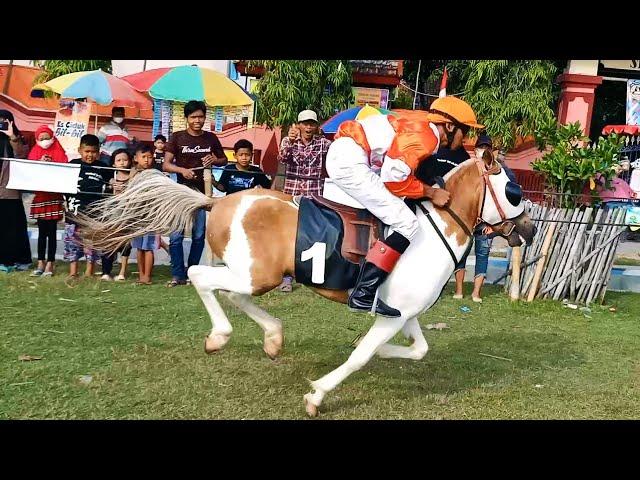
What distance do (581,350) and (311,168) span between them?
11.6 feet

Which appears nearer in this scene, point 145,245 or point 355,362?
point 355,362

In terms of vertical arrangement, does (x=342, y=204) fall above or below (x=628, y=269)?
Result: above

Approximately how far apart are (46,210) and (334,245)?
17.1ft

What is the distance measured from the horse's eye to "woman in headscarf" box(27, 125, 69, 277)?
5699mm

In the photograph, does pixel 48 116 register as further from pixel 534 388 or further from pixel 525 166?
pixel 534 388

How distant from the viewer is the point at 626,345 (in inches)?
261

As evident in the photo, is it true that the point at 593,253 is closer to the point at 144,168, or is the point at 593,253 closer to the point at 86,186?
the point at 144,168

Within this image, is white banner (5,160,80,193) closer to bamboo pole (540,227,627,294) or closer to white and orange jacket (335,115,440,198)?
white and orange jacket (335,115,440,198)

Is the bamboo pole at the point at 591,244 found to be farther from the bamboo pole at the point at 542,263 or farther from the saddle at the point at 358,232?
the saddle at the point at 358,232

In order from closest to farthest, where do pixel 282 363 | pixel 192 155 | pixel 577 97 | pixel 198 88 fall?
pixel 282 363 < pixel 192 155 < pixel 198 88 < pixel 577 97

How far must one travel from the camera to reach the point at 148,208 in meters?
4.82

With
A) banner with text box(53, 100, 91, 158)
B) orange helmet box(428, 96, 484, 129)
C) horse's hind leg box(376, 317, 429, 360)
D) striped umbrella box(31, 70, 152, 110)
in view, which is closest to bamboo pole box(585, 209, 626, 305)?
horse's hind leg box(376, 317, 429, 360)

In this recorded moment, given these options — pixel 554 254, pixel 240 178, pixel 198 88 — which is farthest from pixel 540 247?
pixel 198 88
